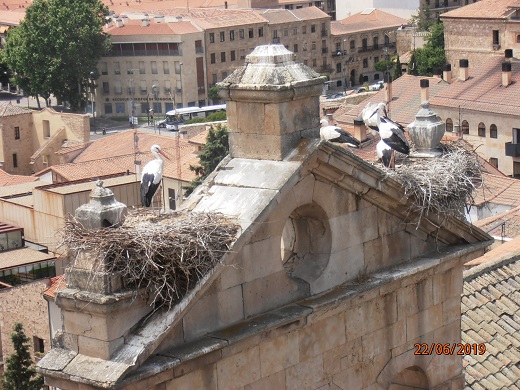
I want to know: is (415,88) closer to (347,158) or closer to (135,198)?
(135,198)

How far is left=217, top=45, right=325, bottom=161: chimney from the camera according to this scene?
11.6 m

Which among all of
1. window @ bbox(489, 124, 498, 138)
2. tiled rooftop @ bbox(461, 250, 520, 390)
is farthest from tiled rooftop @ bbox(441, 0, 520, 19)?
tiled rooftop @ bbox(461, 250, 520, 390)

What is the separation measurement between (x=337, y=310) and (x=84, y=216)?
8.68ft

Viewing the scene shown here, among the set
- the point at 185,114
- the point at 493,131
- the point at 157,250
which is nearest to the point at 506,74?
the point at 493,131

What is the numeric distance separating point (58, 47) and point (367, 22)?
2900 centimetres

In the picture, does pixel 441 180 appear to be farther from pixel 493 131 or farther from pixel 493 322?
pixel 493 131

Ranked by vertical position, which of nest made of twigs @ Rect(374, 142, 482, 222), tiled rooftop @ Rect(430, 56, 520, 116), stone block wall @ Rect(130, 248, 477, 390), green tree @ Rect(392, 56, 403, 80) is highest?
nest made of twigs @ Rect(374, 142, 482, 222)

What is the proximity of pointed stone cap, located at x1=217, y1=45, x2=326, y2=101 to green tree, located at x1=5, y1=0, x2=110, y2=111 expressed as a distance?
99.4m

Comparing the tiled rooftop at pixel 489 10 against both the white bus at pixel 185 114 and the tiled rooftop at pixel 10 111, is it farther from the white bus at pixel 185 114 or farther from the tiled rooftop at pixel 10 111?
the tiled rooftop at pixel 10 111

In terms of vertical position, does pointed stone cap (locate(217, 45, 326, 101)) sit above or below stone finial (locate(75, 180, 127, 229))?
above

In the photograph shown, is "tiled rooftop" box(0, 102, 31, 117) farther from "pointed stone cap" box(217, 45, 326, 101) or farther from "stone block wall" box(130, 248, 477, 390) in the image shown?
"pointed stone cap" box(217, 45, 326, 101)

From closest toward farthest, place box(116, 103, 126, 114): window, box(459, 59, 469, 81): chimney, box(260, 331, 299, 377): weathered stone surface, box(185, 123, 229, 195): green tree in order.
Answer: box(260, 331, 299, 377): weathered stone surface
box(185, 123, 229, 195): green tree
box(459, 59, 469, 81): chimney
box(116, 103, 126, 114): window

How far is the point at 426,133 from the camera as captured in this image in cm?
1391

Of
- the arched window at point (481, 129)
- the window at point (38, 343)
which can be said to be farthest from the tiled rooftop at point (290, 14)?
the window at point (38, 343)
